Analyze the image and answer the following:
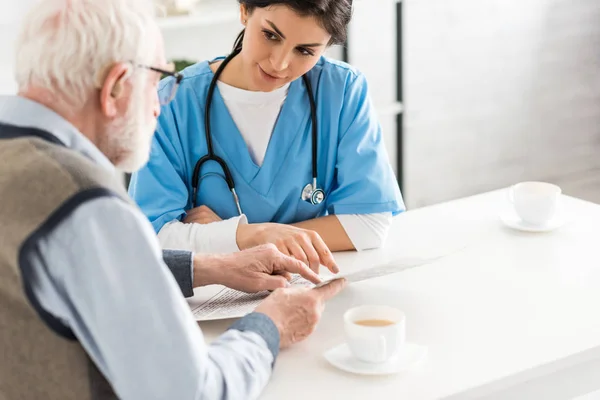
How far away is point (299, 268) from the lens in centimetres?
160

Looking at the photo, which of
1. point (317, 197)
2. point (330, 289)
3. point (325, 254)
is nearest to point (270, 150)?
point (317, 197)

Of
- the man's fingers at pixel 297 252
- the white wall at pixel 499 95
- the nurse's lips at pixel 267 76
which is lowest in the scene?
the white wall at pixel 499 95

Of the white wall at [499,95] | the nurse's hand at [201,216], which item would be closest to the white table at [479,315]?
the nurse's hand at [201,216]

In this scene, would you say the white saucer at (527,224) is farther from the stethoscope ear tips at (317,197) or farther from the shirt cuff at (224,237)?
the shirt cuff at (224,237)

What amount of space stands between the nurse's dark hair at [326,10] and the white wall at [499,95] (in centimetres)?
182

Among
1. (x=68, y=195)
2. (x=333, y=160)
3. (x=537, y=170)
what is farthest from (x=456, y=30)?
(x=68, y=195)

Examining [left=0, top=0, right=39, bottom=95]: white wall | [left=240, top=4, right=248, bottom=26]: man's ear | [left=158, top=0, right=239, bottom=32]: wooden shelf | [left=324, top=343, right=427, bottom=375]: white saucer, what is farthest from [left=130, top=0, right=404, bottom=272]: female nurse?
[left=0, top=0, right=39, bottom=95]: white wall

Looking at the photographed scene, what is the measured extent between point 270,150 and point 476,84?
2.11 meters

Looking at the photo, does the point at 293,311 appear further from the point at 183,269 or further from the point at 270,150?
the point at 270,150

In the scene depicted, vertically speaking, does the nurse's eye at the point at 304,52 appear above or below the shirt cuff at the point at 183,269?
above

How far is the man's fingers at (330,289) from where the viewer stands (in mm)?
1504

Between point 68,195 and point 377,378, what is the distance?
1.78 ft

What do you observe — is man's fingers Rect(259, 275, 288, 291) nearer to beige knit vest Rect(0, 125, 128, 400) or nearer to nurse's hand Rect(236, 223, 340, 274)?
nurse's hand Rect(236, 223, 340, 274)

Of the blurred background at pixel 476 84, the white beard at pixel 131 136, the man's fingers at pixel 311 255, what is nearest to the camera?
the white beard at pixel 131 136
